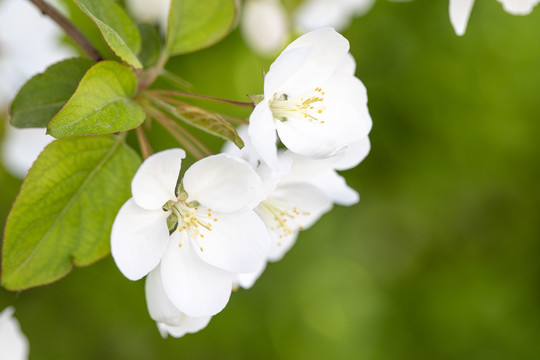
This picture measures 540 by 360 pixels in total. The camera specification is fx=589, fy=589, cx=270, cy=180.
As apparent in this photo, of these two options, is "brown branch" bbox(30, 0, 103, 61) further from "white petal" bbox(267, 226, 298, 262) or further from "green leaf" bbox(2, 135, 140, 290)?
"white petal" bbox(267, 226, 298, 262)

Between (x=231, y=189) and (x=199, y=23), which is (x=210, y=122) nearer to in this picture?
(x=231, y=189)

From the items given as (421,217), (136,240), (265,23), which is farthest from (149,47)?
(421,217)

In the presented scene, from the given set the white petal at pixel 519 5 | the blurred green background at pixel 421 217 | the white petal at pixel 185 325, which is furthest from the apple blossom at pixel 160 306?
the blurred green background at pixel 421 217

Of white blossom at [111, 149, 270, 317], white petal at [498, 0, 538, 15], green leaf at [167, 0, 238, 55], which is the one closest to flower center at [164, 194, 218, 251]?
white blossom at [111, 149, 270, 317]

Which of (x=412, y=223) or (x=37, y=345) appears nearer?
(x=37, y=345)

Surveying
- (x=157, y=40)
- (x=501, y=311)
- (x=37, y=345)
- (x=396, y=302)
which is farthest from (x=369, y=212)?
(x=157, y=40)

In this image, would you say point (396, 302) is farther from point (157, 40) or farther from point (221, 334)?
point (157, 40)
